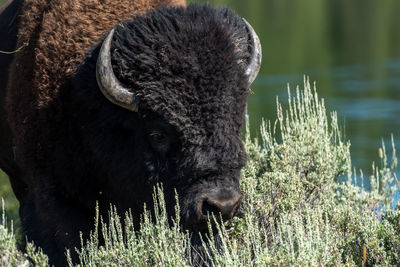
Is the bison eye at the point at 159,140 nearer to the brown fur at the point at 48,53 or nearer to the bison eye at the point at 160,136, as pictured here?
the bison eye at the point at 160,136

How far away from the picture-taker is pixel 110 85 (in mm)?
4910

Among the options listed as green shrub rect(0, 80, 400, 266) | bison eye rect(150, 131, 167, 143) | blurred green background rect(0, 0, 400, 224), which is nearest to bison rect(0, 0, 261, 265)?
bison eye rect(150, 131, 167, 143)

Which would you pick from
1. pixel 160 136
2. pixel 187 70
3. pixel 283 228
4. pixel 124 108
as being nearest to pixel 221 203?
pixel 283 228

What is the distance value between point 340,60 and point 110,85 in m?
22.0

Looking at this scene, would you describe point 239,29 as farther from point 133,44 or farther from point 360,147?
point 360,147

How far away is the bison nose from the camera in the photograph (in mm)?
4535

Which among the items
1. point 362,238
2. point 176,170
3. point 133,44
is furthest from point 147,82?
point 362,238

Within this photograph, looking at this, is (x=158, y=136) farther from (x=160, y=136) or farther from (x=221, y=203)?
(x=221, y=203)

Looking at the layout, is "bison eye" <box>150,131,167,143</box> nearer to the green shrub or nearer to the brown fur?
the green shrub

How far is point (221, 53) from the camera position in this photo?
16.1 feet

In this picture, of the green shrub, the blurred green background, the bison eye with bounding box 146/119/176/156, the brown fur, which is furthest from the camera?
the blurred green background

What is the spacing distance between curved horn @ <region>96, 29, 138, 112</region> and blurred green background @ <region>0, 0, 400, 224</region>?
4320 mm

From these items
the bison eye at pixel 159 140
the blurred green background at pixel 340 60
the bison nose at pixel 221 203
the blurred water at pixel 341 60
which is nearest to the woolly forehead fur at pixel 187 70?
the bison eye at pixel 159 140

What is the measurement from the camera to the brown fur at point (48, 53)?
5.37 metres
